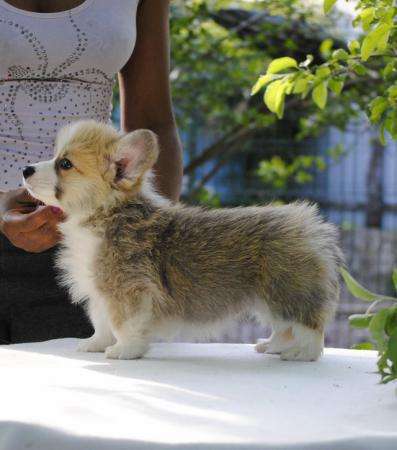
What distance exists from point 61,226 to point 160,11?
3.52 ft

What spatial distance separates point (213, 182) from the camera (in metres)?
10.3

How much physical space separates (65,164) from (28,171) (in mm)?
106

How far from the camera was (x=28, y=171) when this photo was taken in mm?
2422

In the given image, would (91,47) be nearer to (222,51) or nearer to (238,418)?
(238,418)

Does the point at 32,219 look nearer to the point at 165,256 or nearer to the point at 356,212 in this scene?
the point at 165,256

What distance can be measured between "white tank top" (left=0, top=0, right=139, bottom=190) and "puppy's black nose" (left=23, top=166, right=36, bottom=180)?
0.51 metres

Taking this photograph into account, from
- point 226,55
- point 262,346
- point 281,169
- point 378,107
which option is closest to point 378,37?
point 378,107

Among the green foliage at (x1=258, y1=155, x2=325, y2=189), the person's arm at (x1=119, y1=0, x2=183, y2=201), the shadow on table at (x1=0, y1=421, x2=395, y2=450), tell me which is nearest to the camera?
the shadow on table at (x1=0, y1=421, x2=395, y2=450)

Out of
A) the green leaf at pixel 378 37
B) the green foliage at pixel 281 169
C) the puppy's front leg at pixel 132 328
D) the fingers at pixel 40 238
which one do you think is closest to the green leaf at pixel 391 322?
the green leaf at pixel 378 37

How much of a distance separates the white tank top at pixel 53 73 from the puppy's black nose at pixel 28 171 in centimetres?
51

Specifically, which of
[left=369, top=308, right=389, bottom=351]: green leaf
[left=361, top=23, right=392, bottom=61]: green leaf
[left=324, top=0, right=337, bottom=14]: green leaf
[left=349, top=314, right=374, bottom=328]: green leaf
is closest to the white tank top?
[left=324, top=0, right=337, bottom=14]: green leaf

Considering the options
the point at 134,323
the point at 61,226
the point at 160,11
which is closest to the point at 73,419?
the point at 134,323

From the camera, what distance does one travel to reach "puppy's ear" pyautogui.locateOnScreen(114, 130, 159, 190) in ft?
7.97

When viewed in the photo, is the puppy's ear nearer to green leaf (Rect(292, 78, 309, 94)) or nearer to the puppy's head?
the puppy's head
